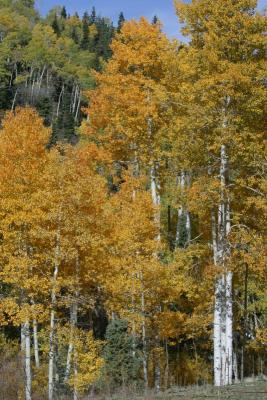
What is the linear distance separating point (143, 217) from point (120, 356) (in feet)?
17.2

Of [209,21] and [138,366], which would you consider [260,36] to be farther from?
[138,366]

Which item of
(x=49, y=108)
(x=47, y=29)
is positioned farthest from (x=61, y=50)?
(x=49, y=108)

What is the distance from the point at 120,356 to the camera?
19.0 meters

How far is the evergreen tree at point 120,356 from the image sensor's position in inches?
738

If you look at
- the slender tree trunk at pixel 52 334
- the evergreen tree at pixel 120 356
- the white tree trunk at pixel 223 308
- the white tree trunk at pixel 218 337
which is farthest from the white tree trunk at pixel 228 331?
the evergreen tree at pixel 120 356

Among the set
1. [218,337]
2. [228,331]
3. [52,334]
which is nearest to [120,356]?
[52,334]

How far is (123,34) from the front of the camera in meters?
22.0

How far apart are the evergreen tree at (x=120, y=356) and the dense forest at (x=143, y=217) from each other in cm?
5

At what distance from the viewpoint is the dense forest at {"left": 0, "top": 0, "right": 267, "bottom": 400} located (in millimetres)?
13602

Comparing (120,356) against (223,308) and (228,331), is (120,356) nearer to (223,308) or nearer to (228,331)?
(223,308)

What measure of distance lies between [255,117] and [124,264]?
6.75 m

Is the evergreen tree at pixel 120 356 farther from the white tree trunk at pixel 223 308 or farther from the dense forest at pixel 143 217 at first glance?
the white tree trunk at pixel 223 308

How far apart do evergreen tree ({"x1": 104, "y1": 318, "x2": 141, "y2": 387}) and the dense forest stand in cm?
5

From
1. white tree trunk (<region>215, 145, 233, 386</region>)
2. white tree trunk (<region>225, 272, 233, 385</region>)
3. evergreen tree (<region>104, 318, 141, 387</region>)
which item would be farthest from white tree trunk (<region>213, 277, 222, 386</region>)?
evergreen tree (<region>104, 318, 141, 387</region>)
